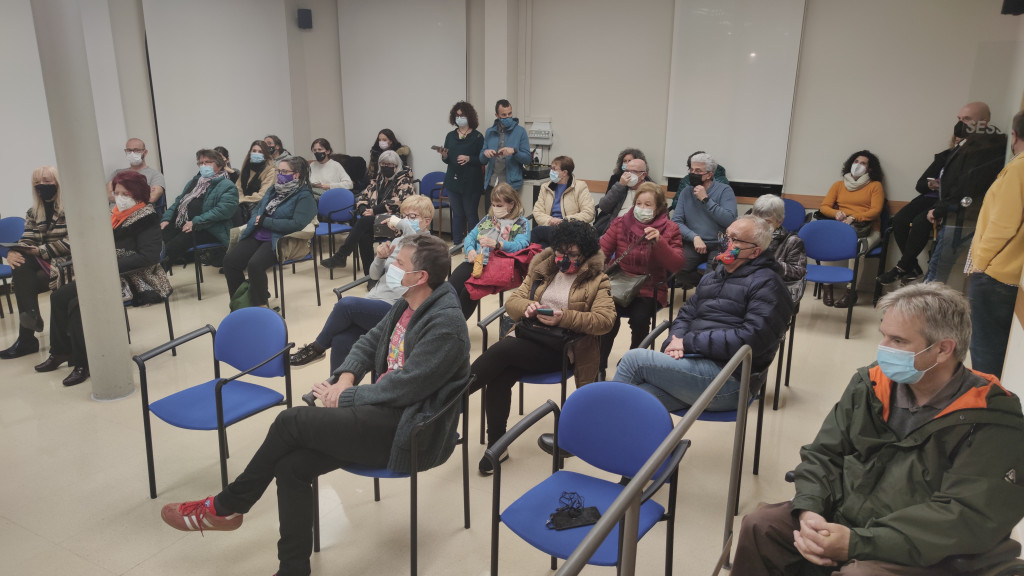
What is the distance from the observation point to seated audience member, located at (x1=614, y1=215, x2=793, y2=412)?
306 centimetres

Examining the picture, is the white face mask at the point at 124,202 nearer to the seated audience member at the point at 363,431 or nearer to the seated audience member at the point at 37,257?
the seated audience member at the point at 37,257

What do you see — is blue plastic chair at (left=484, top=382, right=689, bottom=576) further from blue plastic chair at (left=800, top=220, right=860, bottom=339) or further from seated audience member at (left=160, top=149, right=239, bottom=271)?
seated audience member at (left=160, top=149, right=239, bottom=271)

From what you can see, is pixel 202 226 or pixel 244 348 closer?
pixel 244 348

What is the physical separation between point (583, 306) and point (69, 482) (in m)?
2.61

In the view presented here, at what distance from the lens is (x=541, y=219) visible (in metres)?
5.66

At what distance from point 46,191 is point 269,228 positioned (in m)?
1.59

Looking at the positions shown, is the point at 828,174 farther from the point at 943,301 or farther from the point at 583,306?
the point at 943,301

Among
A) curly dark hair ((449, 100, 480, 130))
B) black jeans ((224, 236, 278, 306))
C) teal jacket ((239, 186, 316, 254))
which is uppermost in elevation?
curly dark hair ((449, 100, 480, 130))

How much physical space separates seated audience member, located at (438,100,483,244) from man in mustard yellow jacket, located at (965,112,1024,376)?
4.93 m

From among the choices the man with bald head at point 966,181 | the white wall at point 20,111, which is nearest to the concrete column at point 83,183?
the white wall at point 20,111

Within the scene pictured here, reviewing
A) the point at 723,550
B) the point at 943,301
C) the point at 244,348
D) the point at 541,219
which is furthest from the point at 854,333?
the point at 244,348

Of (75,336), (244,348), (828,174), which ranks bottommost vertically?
(75,336)

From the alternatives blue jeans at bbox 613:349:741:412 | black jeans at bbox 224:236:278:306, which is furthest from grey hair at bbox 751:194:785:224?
black jeans at bbox 224:236:278:306

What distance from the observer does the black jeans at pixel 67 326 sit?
4414 mm
